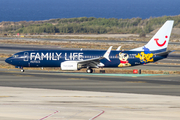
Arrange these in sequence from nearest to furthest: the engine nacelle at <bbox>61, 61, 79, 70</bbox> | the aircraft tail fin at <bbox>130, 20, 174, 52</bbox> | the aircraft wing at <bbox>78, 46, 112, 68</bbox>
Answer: the aircraft wing at <bbox>78, 46, 112, 68</bbox> → the engine nacelle at <bbox>61, 61, 79, 70</bbox> → the aircraft tail fin at <bbox>130, 20, 174, 52</bbox>

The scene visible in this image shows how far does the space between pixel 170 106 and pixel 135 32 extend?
4913 inches

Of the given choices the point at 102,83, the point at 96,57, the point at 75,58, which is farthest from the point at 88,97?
the point at 75,58

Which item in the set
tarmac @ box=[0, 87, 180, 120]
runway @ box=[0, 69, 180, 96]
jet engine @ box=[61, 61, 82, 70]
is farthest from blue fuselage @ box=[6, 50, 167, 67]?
tarmac @ box=[0, 87, 180, 120]

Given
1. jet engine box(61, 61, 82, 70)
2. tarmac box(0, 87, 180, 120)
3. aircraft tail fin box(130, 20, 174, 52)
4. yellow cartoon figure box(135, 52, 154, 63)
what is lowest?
tarmac box(0, 87, 180, 120)

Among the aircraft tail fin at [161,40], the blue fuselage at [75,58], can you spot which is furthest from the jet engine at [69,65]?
the aircraft tail fin at [161,40]

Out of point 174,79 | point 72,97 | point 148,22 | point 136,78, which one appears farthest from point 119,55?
point 148,22

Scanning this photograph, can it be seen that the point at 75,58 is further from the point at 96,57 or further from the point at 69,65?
the point at 96,57

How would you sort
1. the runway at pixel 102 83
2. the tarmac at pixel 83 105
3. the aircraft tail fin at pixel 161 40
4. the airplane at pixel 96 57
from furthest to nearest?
the aircraft tail fin at pixel 161 40
the airplane at pixel 96 57
the runway at pixel 102 83
the tarmac at pixel 83 105

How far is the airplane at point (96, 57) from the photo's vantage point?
161 ft

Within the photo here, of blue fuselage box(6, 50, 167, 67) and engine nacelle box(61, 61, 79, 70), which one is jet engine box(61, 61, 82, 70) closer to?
engine nacelle box(61, 61, 79, 70)

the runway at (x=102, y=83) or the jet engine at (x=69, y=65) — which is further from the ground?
the jet engine at (x=69, y=65)

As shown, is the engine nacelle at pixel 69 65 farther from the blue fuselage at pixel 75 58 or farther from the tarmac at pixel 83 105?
the tarmac at pixel 83 105

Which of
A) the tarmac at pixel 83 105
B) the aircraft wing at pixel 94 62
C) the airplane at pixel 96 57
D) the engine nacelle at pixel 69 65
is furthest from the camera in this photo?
the airplane at pixel 96 57

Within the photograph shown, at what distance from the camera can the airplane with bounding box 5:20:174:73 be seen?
49125 mm
